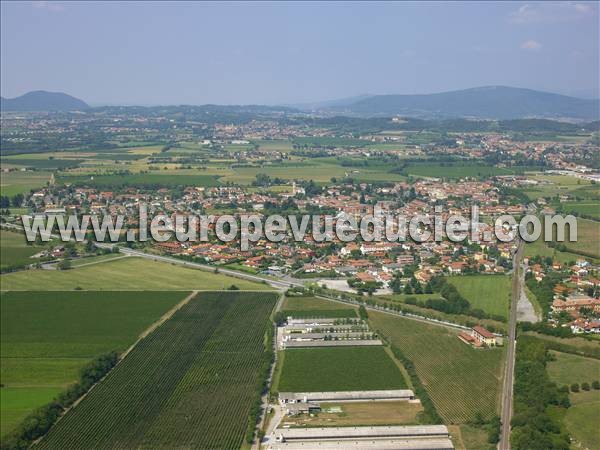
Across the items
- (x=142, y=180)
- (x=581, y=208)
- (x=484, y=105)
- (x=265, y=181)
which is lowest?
(x=581, y=208)

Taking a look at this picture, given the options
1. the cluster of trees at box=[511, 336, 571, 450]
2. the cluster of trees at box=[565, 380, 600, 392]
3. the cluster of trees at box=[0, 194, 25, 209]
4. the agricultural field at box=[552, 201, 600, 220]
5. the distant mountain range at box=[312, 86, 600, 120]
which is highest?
the distant mountain range at box=[312, 86, 600, 120]

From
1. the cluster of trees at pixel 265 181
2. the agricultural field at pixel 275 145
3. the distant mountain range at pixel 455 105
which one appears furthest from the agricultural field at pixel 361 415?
the distant mountain range at pixel 455 105

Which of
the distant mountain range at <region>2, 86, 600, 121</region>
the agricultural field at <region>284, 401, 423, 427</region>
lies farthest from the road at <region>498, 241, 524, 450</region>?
the distant mountain range at <region>2, 86, 600, 121</region>

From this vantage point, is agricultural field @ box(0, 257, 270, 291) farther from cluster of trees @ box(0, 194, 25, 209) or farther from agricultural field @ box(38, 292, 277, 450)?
cluster of trees @ box(0, 194, 25, 209)

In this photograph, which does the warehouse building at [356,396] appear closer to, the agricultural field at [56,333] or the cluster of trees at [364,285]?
the agricultural field at [56,333]

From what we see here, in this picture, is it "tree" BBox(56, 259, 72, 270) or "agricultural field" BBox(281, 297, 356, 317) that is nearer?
"agricultural field" BBox(281, 297, 356, 317)

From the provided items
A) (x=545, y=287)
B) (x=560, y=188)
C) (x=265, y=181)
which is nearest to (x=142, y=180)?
(x=265, y=181)

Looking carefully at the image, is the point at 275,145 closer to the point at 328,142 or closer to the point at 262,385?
the point at 328,142
